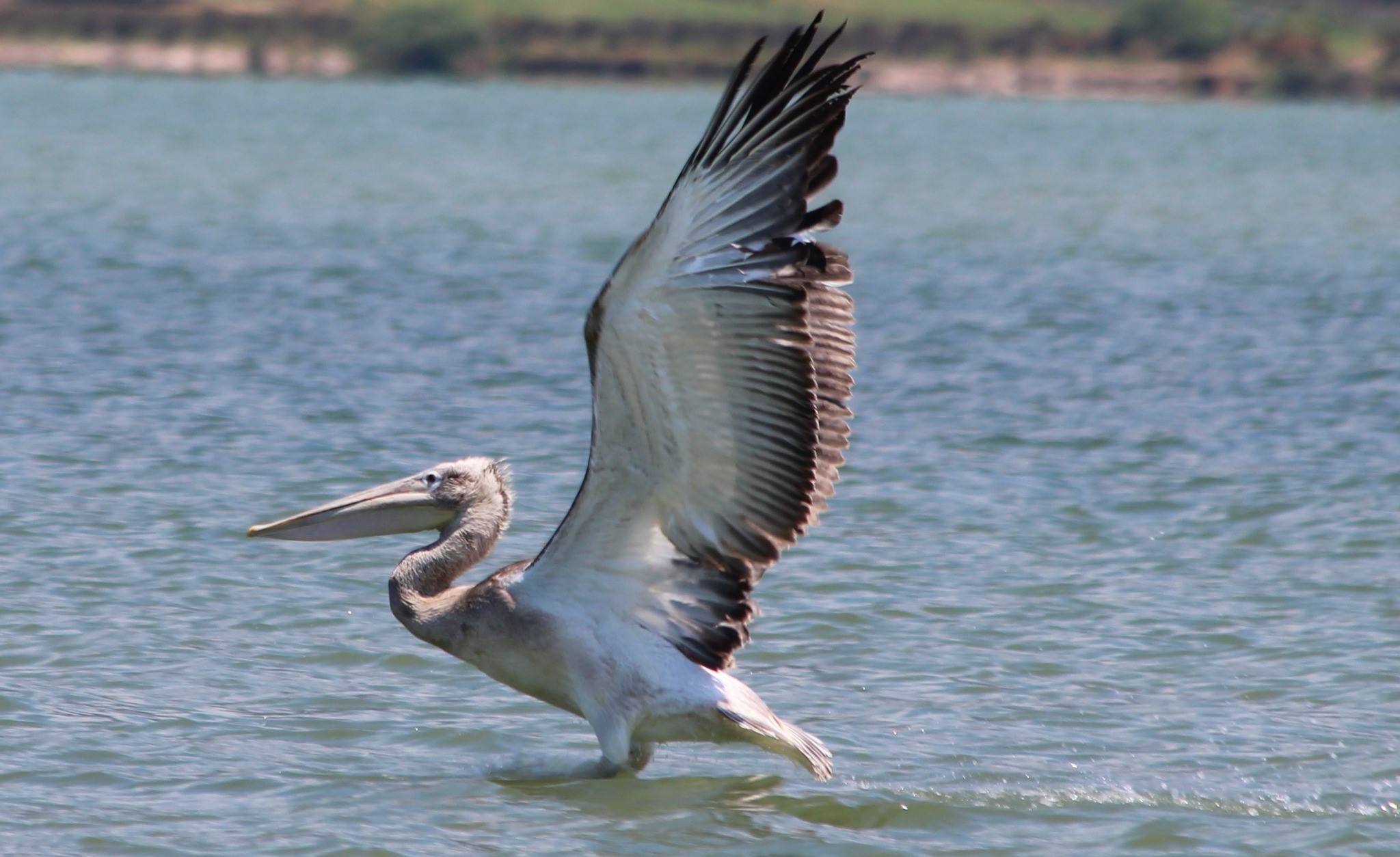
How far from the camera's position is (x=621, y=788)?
19.8ft

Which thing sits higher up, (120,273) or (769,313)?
(769,313)

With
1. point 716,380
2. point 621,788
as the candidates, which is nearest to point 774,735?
point 621,788

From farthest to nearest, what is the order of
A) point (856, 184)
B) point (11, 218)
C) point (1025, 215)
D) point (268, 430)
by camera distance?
point (856, 184) → point (1025, 215) → point (11, 218) → point (268, 430)

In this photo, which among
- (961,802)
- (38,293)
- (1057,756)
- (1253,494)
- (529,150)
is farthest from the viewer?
(529,150)

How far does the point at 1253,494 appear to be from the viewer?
9984 millimetres

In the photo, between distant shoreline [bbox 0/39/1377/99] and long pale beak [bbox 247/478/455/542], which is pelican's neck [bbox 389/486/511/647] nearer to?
long pale beak [bbox 247/478/455/542]

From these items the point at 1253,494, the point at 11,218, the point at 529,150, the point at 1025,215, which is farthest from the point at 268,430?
the point at 529,150

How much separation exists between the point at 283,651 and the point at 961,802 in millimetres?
2481

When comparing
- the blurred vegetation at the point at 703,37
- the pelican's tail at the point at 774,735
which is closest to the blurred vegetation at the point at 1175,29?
the blurred vegetation at the point at 703,37

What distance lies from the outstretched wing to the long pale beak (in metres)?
0.50

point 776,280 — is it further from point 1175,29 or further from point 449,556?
point 1175,29

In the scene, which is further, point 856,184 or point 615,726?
point 856,184

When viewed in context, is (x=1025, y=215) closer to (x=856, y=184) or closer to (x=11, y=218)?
(x=856, y=184)

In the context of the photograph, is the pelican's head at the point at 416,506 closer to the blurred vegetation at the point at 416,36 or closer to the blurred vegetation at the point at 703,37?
the blurred vegetation at the point at 703,37
